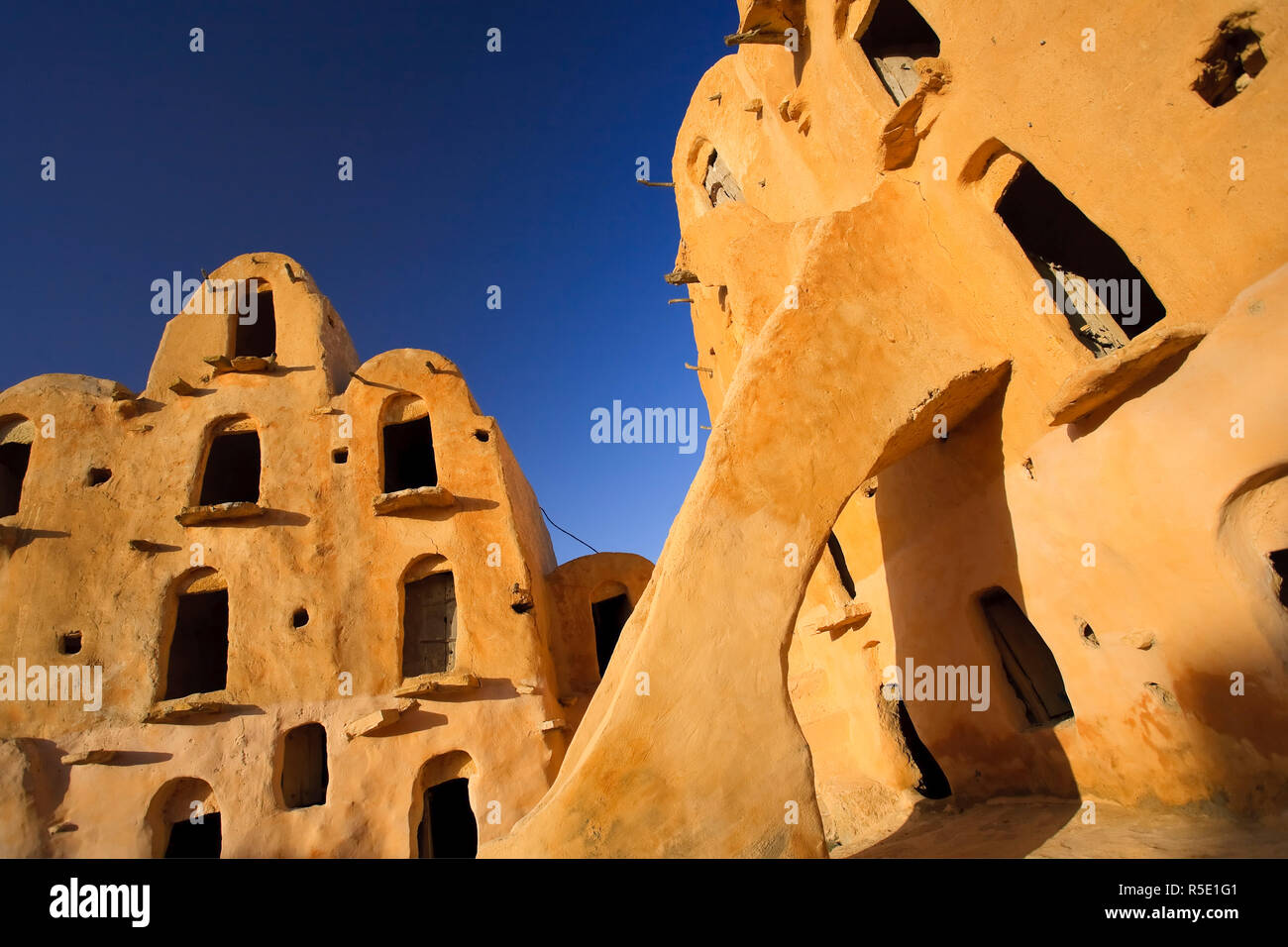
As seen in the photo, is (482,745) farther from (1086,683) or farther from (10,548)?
(10,548)

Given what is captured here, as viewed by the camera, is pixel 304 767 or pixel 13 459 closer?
pixel 304 767

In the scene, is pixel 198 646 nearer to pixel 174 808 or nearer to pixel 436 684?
pixel 174 808

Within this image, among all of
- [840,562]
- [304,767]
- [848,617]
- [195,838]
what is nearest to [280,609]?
[304,767]

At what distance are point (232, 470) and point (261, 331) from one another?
3600 millimetres

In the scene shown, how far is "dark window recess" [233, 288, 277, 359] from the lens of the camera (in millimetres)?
17109

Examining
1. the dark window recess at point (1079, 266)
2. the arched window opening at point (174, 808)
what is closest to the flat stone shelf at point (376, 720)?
the arched window opening at point (174, 808)

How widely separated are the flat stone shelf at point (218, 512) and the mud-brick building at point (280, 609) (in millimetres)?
50

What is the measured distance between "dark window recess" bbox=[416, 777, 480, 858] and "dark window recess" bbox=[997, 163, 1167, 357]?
12.5m

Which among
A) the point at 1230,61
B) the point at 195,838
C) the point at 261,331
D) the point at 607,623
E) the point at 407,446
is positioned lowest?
the point at 195,838

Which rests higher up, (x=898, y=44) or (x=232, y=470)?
(x=898, y=44)

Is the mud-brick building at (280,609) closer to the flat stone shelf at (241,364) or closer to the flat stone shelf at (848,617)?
the flat stone shelf at (241,364)

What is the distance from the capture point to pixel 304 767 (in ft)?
41.2
